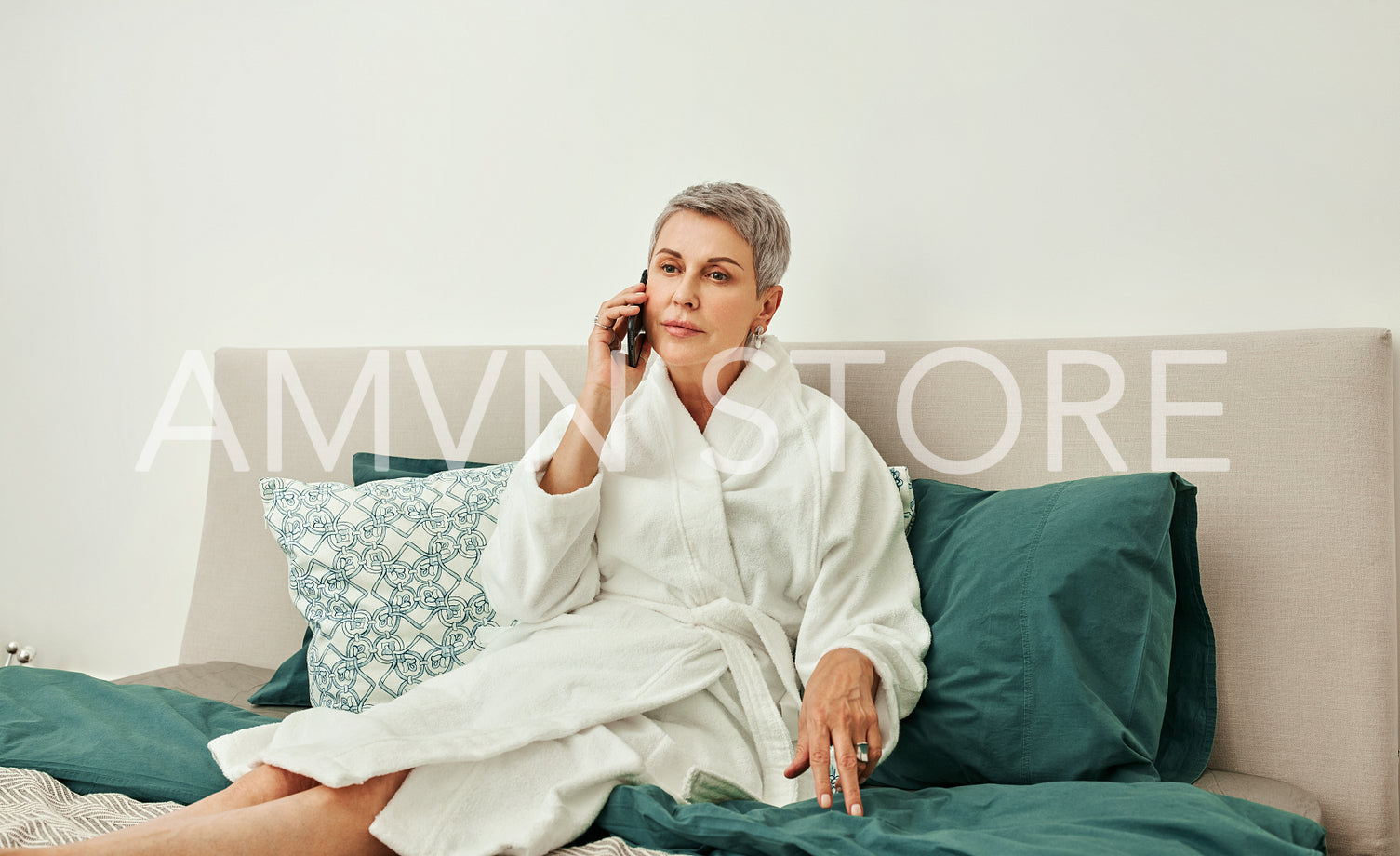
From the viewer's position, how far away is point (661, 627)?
1.38 m

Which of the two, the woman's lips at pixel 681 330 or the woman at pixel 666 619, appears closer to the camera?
the woman at pixel 666 619

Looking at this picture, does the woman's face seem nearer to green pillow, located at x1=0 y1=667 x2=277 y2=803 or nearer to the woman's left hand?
the woman's left hand

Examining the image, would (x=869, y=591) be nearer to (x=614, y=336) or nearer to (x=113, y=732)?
(x=614, y=336)

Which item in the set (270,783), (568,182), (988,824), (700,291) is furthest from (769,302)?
(270,783)

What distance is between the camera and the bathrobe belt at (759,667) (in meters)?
1.29

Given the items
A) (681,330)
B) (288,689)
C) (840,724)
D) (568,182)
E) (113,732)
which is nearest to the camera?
(840,724)

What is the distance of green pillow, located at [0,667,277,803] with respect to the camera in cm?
122

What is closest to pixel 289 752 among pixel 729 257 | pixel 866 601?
pixel 866 601

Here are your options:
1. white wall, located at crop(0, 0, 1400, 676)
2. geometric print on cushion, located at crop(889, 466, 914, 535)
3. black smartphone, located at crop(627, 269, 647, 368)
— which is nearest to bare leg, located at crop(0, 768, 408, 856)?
black smartphone, located at crop(627, 269, 647, 368)

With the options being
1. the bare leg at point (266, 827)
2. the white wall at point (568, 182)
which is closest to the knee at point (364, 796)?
the bare leg at point (266, 827)

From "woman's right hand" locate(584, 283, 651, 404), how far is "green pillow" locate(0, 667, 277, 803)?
72 centimetres

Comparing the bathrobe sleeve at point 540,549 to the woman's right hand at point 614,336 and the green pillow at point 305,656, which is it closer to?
the woman's right hand at point 614,336

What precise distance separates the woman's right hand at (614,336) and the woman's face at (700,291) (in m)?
0.03

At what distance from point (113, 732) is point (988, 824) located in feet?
3.84
